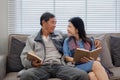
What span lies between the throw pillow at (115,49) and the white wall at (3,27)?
4.99 ft

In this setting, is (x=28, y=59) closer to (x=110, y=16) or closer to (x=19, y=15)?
(x=19, y=15)

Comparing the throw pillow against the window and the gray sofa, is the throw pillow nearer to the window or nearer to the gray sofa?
the gray sofa

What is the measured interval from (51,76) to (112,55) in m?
1.02

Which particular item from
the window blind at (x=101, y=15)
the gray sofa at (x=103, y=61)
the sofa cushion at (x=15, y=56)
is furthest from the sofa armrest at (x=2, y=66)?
the window blind at (x=101, y=15)

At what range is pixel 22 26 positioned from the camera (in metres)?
3.77

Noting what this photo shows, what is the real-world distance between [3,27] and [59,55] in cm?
109

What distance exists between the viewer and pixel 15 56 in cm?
324

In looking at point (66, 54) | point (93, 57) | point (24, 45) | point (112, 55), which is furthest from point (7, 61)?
point (112, 55)

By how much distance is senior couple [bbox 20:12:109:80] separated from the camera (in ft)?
9.09

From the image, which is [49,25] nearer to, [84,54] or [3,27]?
[84,54]

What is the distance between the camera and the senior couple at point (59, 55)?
2771 mm

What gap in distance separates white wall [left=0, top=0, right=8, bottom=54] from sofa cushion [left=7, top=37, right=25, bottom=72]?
0.39 meters

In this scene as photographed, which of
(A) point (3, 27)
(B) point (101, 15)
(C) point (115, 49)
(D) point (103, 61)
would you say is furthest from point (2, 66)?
(B) point (101, 15)

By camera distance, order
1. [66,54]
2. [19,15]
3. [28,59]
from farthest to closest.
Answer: [19,15] → [66,54] → [28,59]
